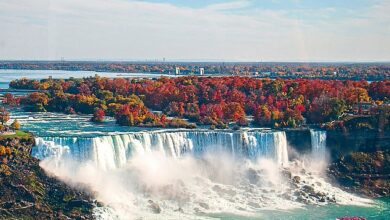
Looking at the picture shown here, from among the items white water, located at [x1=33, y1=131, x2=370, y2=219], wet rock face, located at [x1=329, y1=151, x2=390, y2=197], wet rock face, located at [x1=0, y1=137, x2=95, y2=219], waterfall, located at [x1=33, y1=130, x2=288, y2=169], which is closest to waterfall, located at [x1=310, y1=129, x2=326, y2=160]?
wet rock face, located at [x1=329, y1=151, x2=390, y2=197]

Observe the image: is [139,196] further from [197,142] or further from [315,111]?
[315,111]

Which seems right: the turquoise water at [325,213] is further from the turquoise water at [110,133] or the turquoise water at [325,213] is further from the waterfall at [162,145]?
the waterfall at [162,145]

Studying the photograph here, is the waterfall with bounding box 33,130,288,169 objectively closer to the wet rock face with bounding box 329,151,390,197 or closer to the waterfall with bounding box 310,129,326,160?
the waterfall with bounding box 310,129,326,160

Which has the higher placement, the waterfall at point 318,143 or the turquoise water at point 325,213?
the waterfall at point 318,143

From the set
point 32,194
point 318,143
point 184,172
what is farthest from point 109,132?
point 318,143

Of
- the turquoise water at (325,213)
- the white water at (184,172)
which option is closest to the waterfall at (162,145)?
the white water at (184,172)
